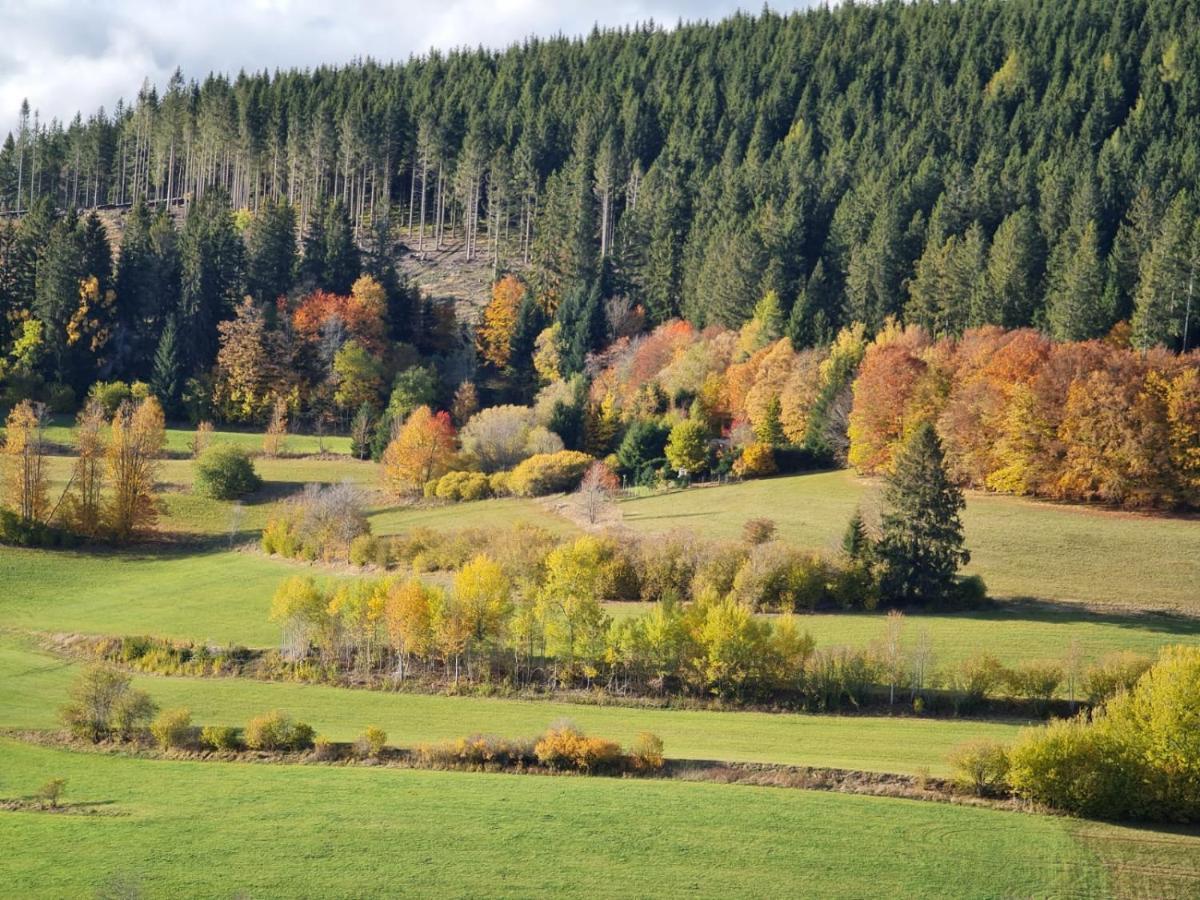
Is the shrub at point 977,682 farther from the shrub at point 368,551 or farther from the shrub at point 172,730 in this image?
the shrub at point 368,551

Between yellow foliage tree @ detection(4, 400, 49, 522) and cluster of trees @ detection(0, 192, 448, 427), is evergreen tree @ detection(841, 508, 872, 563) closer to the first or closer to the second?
yellow foliage tree @ detection(4, 400, 49, 522)

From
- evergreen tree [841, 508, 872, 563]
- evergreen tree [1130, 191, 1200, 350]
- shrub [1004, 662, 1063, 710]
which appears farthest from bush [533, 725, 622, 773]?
evergreen tree [1130, 191, 1200, 350]

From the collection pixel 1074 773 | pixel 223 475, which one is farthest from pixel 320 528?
pixel 1074 773

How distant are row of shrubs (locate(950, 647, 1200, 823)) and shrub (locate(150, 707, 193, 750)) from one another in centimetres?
2791

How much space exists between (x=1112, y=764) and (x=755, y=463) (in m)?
57.9

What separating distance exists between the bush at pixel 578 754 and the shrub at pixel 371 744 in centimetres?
569

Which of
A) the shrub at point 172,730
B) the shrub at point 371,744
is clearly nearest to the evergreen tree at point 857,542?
the shrub at point 371,744

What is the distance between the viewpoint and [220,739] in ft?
154

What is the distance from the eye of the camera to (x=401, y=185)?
171 metres

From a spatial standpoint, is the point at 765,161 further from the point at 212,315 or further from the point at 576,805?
the point at 576,805

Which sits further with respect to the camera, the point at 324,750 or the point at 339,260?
the point at 339,260

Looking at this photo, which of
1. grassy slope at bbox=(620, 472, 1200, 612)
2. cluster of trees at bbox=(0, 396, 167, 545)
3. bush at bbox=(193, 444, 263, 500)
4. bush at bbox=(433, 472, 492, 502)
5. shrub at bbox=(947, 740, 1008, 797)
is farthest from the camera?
bush at bbox=(433, 472, 492, 502)

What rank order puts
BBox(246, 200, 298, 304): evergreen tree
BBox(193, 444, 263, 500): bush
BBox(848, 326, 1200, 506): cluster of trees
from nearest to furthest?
1. BBox(848, 326, 1200, 506): cluster of trees
2. BBox(193, 444, 263, 500): bush
3. BBox(246, 200, 298, 304): evergreen tree

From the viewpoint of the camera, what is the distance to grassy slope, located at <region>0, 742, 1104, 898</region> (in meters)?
33.8
